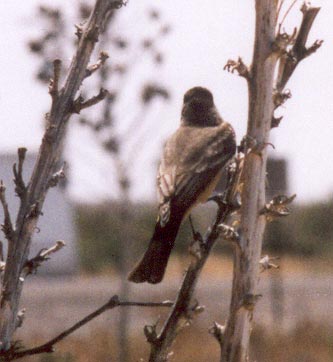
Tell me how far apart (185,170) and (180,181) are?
0.08 metres

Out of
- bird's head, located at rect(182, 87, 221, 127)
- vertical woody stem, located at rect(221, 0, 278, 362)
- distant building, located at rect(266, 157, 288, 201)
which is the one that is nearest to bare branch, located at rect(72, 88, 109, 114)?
vertical woody stem, located at rect(221, 0, 278, 362)

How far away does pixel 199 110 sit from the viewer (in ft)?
20.5

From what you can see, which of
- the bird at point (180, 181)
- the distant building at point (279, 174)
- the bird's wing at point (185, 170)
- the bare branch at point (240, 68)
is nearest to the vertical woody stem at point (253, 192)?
the bare branch at point (240, 68)

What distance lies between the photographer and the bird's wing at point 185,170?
179 inches

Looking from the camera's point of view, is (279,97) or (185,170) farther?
(185,170)

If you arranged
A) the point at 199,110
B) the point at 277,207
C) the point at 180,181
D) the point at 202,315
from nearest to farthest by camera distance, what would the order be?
the point at 277,207, the point at 180,181, the point at 199,110, the point at 202,315

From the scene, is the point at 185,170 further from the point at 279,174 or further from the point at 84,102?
the point at 279,174

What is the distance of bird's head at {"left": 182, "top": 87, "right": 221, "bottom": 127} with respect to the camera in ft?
19.7

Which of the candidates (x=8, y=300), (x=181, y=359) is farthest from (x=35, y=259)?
(x=181, y=359)

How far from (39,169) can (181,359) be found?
11773 mm

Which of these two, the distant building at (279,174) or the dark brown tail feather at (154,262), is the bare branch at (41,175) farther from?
the distant building at (279,174)

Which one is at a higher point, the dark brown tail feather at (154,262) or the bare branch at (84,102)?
the bare branch at (84,102)

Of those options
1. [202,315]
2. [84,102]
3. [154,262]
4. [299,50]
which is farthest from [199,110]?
[202,315]

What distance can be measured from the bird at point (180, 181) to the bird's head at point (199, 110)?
72cm
